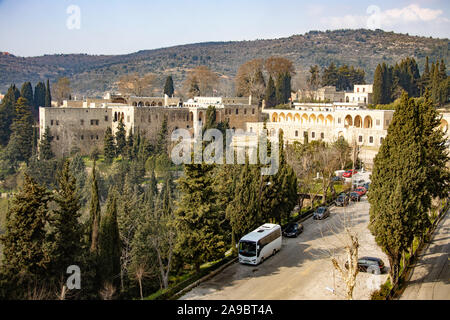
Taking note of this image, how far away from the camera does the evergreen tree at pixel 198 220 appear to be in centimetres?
1738

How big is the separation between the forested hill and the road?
94.1 m

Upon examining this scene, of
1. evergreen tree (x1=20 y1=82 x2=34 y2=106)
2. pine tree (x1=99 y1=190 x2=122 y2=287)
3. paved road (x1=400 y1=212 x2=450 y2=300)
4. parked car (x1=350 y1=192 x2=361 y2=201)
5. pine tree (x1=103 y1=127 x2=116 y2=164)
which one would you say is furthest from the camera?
evergreen tree (x1=20 y1=82 x2=34 y2=106)

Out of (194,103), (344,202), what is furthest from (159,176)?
(344,202)

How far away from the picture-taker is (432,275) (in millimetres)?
16391

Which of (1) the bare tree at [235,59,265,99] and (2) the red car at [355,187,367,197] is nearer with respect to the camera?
(2) the red car at [355,187,367,197]

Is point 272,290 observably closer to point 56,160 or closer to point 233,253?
point 233,253

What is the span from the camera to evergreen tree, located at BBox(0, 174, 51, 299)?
14.0 metres

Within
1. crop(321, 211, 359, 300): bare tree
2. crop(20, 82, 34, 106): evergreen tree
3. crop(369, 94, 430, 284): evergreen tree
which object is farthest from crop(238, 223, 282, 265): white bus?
crop(20, 82, 34, 106): evergreen tree

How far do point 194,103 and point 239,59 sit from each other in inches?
4128

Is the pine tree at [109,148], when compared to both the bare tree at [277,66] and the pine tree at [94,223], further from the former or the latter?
the bare tree at [277,66]

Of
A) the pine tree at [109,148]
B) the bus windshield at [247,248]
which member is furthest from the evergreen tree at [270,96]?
the bus windshield at [247,248]

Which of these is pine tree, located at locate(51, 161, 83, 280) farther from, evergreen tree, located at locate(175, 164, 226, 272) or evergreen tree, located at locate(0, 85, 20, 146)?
evergreen tree, located at locate(0, 85, 20, 146)

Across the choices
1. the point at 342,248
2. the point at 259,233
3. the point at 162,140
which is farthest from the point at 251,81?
the point at 259,233

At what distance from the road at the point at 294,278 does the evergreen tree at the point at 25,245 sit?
4561mm
